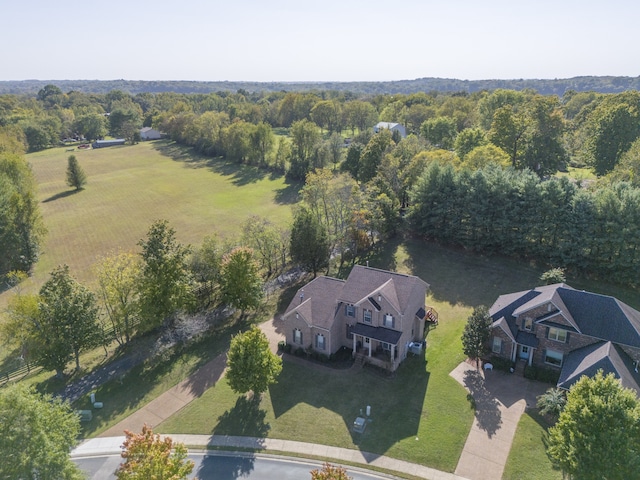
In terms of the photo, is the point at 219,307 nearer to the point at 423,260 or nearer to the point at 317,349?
the point at 317,349

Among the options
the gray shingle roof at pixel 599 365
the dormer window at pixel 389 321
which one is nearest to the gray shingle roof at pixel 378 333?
the dormer window at pixel 389 321

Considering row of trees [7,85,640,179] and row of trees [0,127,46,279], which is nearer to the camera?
row of trees [0,127,46,279]

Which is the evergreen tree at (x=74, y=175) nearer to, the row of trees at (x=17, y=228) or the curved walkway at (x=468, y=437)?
the row of trees at (x=17, y=228)

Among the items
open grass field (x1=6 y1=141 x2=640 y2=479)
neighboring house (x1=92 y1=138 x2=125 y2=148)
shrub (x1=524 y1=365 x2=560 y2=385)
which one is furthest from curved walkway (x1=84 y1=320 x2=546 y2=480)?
neighboring house (x1=92 y1=138 x2=125 y2=148)

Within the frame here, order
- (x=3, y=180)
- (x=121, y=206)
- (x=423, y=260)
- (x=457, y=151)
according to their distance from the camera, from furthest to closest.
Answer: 1. (x=121, y=206)
2. (x=457, y=151)
3. (x=3, y=180)
4. (x=423, y=260)

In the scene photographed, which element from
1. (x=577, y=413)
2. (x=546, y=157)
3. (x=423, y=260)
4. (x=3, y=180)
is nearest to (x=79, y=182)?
(x=3, y=180)

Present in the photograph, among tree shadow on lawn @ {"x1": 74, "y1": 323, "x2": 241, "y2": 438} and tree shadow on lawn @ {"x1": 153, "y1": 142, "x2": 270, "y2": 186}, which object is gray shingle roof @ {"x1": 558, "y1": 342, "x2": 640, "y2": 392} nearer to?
tree shadow on lawn @ {"x1": 74, "y1": 323, "x2": 241, "y2": 438}
